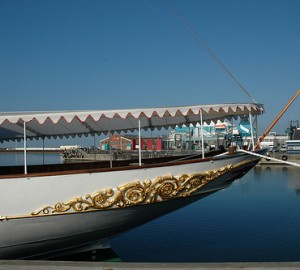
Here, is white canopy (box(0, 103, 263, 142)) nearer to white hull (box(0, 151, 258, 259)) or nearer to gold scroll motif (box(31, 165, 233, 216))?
white hull (box(0, 151, 258, 259))

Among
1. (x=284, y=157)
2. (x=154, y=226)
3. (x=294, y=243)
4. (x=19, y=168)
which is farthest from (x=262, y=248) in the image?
(x=284, y=157)

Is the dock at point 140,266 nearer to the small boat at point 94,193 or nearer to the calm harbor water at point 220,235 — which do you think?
the small boat at point 94,193

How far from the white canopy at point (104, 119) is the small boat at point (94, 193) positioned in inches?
0.8

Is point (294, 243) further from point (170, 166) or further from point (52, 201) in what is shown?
point (52, 201)

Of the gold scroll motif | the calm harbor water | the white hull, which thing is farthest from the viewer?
the calm harbor water

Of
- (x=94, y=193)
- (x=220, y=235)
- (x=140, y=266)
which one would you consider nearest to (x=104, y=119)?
(x=94, y=193)

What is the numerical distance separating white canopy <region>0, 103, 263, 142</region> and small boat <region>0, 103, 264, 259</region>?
0.8 inches

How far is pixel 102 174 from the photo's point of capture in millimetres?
7203

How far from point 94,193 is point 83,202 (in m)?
0.27

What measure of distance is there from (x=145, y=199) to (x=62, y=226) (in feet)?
5.59

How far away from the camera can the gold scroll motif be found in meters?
7.14

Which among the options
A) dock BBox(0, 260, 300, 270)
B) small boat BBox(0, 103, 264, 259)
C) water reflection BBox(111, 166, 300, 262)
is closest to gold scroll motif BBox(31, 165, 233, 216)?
small boat BBox(0, 103, 264, 259)

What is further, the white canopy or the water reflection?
the water reflection

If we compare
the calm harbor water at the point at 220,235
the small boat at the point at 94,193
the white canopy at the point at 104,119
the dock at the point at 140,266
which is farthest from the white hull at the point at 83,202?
the calm harbor water at the point at 220,235
